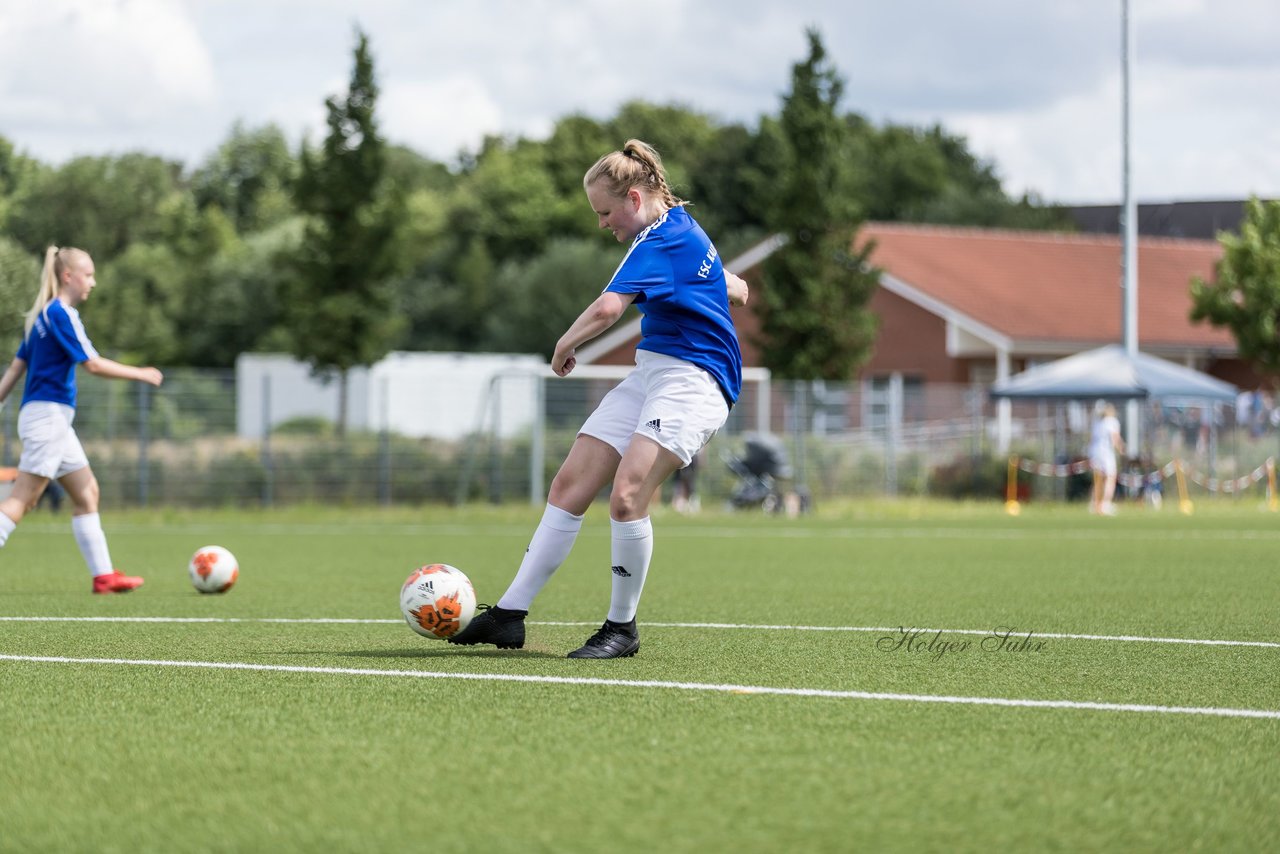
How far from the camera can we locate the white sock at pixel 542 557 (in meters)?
7.04

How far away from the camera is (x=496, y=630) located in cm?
703

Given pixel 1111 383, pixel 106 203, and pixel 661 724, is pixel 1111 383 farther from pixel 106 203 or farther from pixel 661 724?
pixel 106 203

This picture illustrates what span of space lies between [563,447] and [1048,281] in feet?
76.5

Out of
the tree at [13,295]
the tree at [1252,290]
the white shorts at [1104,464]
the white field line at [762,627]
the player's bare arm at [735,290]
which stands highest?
the tree at [1252,290]

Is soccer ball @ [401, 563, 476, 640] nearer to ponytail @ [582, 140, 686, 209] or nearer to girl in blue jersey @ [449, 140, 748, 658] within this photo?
girl in blue jersey @ [449, 140, 748, 658]

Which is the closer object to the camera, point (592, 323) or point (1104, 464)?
point (592, 323)

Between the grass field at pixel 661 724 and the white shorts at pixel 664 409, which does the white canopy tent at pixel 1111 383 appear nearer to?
the grass field at pixel 661 724

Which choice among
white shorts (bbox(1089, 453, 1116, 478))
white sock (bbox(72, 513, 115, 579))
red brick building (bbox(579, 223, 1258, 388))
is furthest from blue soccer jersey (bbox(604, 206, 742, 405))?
red brick building (bbox(579, 223, 1258, 388))

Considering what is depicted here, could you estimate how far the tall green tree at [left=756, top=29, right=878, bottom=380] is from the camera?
101ft

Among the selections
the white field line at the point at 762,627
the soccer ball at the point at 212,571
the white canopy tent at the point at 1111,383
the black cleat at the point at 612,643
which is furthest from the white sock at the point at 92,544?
the white canopy tent at the point at 1111,383

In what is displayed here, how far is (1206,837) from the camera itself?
149 inches

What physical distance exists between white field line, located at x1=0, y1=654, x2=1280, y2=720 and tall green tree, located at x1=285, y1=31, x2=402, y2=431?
21503 millimetres

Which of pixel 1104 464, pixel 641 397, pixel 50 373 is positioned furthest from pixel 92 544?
pixel 1104 464

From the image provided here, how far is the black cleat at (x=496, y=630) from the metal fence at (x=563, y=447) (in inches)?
765
